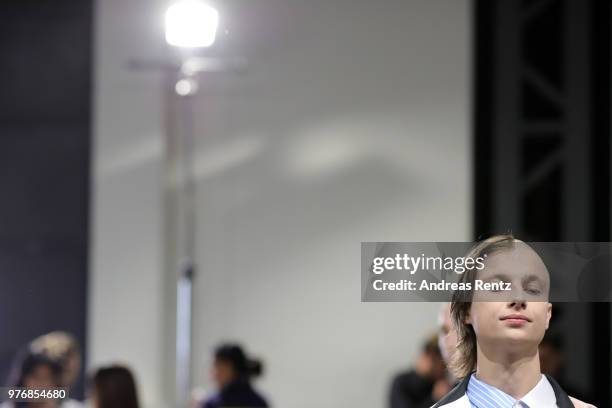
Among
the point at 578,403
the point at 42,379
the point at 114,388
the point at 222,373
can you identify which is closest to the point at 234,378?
the point at 222,373

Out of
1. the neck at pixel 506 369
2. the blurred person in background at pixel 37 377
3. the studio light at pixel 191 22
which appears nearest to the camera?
the neck at pixel 506 369

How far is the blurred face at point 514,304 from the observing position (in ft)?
4.15

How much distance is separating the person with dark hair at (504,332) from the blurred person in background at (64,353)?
0.54 m

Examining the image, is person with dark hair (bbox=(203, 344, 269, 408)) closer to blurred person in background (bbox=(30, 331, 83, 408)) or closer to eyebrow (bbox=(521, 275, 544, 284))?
blurred person in background (bbox=(30, 331, 83, 408))

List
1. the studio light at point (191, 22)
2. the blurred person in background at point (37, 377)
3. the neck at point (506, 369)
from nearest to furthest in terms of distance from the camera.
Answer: the neck at point (506, 369), the blurred person in background at point (37, 377), the studio light at point (191, 22)

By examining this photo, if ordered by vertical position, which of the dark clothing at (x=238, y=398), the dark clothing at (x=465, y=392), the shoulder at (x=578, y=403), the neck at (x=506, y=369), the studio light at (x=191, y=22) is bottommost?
the dark clothing at (x=238, y=398)

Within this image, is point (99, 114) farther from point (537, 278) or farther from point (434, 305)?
point (537, 278)

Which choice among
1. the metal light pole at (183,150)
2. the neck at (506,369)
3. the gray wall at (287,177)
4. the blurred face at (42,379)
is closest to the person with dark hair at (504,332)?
the neck at (506,369)

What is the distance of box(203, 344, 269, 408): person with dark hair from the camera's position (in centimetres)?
150

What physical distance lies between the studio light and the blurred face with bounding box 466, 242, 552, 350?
1.81 ft

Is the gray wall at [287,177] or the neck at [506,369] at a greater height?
the gray wall at [287,177]

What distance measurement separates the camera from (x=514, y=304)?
1.27 meters

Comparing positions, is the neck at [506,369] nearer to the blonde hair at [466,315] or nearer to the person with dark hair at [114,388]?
the blonde hair at [466,315]

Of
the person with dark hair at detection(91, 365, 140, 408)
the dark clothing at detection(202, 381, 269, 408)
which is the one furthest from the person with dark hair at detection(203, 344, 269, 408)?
the person with dark hair at detection(91, 365, 140, 408)
